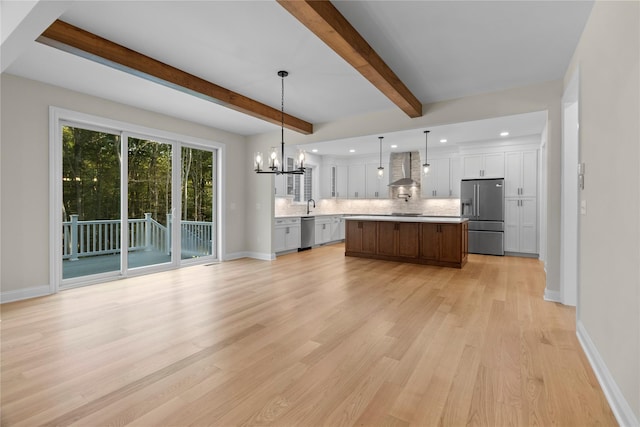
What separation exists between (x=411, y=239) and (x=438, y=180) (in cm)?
276

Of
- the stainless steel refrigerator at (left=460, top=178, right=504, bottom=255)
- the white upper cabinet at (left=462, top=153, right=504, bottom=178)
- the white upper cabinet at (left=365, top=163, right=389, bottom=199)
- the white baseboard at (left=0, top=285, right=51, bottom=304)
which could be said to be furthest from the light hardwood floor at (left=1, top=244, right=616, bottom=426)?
the white upper cabinet at (left=365, top=163, right=389, bottom=199)

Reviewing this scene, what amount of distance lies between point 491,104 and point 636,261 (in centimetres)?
343

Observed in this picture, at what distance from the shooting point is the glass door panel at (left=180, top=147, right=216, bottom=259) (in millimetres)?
5688

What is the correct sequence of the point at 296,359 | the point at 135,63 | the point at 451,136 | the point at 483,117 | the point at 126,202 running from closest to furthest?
the point at 296,359, the point at 135,63, the point at 483,117, the point at 126,202, the point at 451,136

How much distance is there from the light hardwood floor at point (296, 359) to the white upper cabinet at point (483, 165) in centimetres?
349

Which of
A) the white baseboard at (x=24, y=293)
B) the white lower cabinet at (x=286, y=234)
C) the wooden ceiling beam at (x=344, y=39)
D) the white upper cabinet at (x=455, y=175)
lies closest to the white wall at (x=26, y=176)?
the white baseboard at (x=24, y=293)

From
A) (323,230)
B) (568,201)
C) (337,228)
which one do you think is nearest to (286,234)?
(323,230)

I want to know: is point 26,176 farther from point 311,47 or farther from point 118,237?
point 311,47

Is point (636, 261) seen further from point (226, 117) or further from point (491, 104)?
point (226, 117)

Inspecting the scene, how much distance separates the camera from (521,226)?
260 inches

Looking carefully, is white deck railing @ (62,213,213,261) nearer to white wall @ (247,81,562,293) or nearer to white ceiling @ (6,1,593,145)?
white wall @ (247,81,562,293)

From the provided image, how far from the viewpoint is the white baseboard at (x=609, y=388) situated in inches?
60.4

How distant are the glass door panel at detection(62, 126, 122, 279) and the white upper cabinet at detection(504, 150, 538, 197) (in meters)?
7.63

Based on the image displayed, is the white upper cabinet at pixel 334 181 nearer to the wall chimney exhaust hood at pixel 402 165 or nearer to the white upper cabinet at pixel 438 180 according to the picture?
the wall chimney exhaust hood at pixel 402 165
